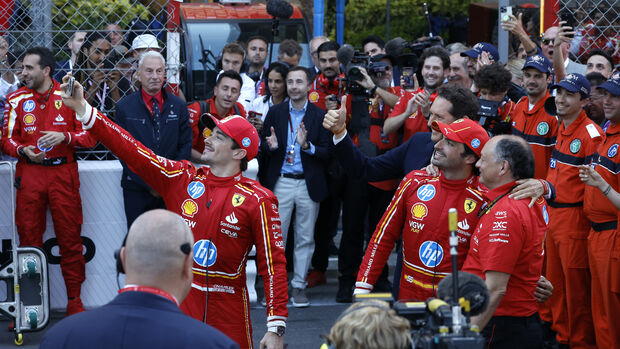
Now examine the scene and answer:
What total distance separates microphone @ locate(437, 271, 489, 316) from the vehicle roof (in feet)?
34.0

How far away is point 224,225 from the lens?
196 inches

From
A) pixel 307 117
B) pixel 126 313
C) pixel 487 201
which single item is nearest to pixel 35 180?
pixel 307 117

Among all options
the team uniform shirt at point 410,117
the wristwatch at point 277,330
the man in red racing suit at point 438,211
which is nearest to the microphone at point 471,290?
the man in red racing suit at point 438,211

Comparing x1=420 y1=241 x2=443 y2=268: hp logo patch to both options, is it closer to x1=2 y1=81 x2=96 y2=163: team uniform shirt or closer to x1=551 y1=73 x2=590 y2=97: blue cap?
x1=551 y1=73 x2=590 y2=97: blue cap

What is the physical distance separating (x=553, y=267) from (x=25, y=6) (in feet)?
17.0

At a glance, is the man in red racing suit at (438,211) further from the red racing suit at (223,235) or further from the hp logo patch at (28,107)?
the hp logo patch at (28,107)

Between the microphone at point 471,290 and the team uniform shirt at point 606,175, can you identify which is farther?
the team uniform shirt at point 606,175

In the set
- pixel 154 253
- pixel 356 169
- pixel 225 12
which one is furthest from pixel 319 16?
pixel 154 253

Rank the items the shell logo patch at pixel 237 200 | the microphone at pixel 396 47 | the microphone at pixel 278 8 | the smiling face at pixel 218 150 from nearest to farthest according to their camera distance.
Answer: the shell logo patch at pixel 237 200
the smiling face at pixel 218 150
the microphone at pixel 396 47
the microphone at pixel 278 8

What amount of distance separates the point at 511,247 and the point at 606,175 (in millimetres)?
2596

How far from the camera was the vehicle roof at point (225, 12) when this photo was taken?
13.2 metres

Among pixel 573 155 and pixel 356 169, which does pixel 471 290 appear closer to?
pixel 356 169

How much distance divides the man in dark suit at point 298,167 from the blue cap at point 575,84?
2.37 meters

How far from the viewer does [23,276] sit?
7180mm
